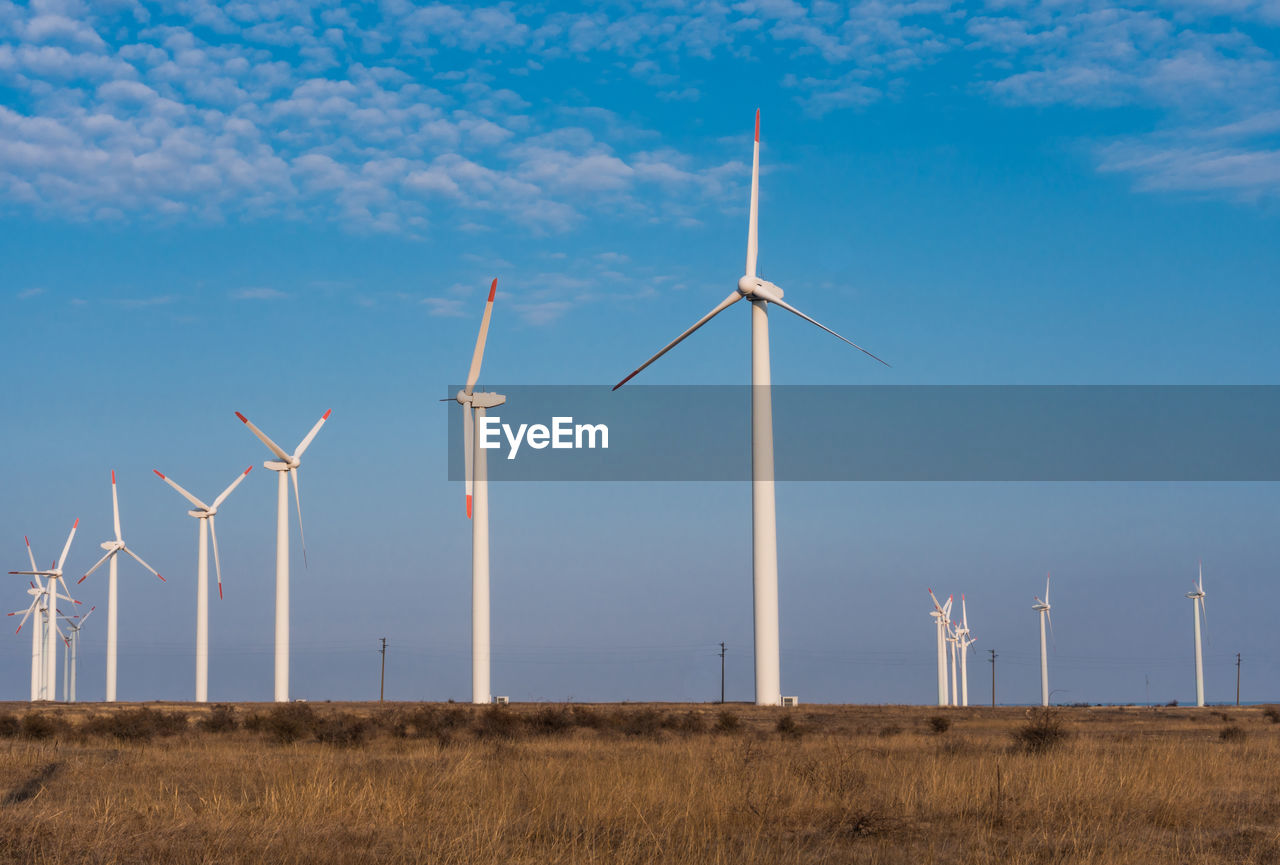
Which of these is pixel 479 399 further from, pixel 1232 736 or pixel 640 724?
pixel 1232 736

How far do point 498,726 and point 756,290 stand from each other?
3355 centimetres

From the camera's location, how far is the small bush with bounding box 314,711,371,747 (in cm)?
3502

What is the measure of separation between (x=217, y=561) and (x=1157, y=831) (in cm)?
9650

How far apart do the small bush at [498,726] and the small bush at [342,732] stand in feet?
13.2

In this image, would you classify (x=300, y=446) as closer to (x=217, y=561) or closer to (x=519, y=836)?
(x=217, y=561)

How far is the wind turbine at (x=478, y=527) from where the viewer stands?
7856cm

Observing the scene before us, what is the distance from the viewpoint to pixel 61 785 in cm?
2098

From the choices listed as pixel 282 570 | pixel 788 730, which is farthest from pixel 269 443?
pixel 788 730

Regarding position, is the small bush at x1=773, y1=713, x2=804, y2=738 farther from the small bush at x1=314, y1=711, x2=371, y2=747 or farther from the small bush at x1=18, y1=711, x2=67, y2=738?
the small bush at x1=18, y1=711, x2=67, y2=738

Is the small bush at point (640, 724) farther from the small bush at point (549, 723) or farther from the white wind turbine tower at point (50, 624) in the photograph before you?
the white wind turbine tower at point (50, 624)

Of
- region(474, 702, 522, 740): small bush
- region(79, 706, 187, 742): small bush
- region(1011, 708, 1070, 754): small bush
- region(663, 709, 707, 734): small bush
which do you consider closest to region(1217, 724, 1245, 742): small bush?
region(1011, 708, 1070, 754): small bush

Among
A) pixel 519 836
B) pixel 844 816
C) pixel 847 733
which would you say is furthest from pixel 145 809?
pixel 847 733

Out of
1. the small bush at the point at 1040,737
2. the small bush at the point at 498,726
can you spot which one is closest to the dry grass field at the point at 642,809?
the small bush at the point at 1040,737

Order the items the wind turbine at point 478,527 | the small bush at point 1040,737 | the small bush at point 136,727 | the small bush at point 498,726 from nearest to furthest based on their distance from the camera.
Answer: the small bush at point 1040,737 < the small bush at point 136,727 < the small bush at point 498,726 < the wind turbine at point 478,527
